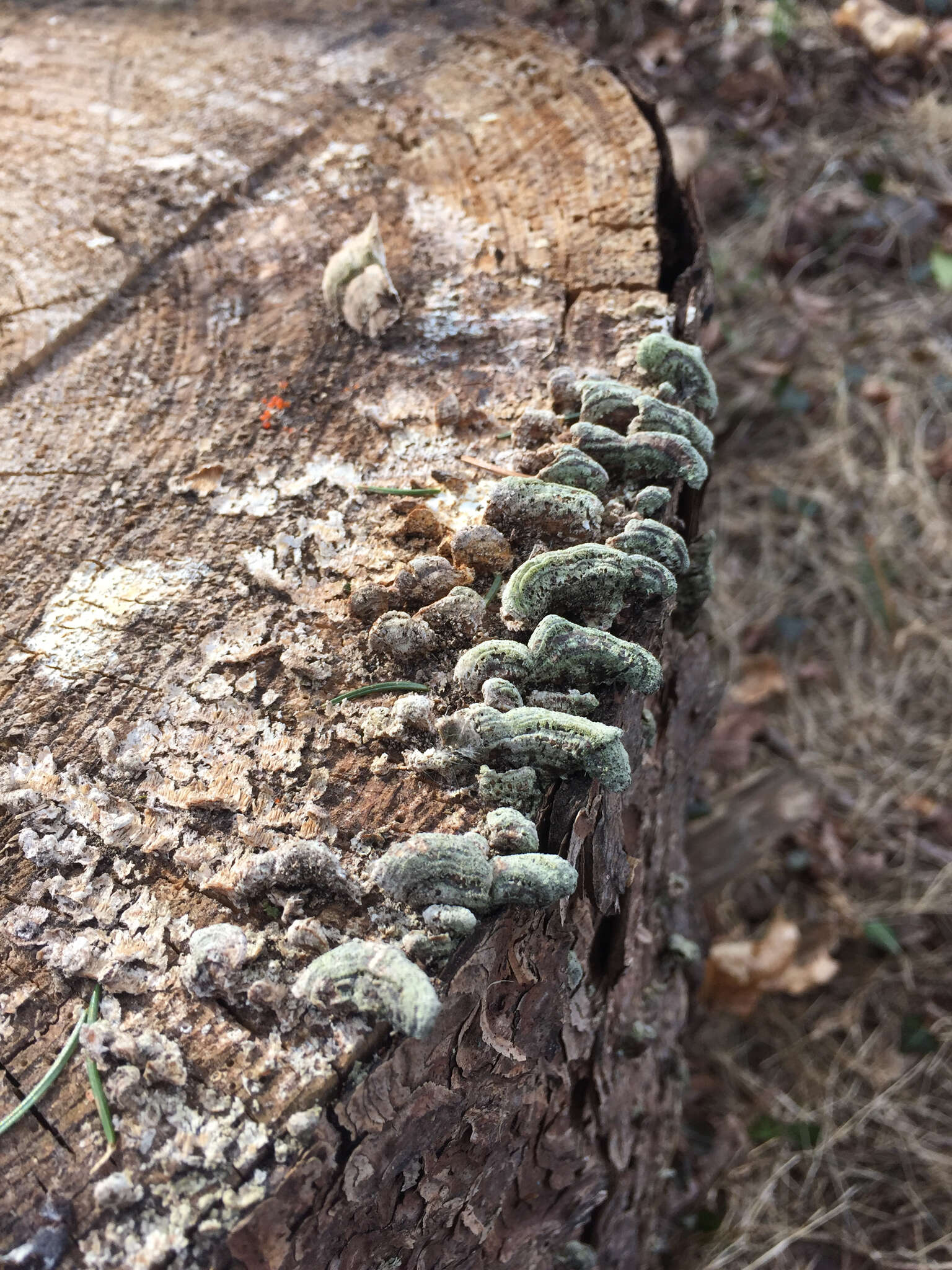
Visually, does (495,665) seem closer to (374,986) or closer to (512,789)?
(512,789)

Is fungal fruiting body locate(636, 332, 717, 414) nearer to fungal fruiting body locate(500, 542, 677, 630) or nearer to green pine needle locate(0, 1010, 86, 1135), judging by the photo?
fungal fruiting body locate(500, 542, 677, 630)

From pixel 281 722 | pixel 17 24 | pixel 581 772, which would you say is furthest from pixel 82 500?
pixel 17 24

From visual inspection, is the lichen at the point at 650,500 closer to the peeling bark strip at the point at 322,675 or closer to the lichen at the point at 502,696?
the peeling bark strip at the point at 322,675

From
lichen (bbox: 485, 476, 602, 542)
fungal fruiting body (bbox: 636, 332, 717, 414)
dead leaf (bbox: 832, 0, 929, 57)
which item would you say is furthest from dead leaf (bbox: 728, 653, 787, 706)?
dead leaf (bbox: 832, 0, 929, 57)

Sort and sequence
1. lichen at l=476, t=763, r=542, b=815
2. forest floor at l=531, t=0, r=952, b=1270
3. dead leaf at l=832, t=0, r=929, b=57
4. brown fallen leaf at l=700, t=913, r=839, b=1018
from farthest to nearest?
dead leaf at l=832, t=0, r=929, b=57 → brown fallen leaf at l=700, t=913, r=839, b=1018 → forest floor at l=531, t=0, r=952, b=1270 → lichen at l=476, t=763, r=542, b=815

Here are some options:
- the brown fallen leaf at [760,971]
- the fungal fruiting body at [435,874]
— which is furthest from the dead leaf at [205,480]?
the brown fallen leaf at [760,971]

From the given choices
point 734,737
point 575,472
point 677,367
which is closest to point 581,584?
point 575,472

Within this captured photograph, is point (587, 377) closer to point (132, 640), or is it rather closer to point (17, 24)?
point (132, 640)
